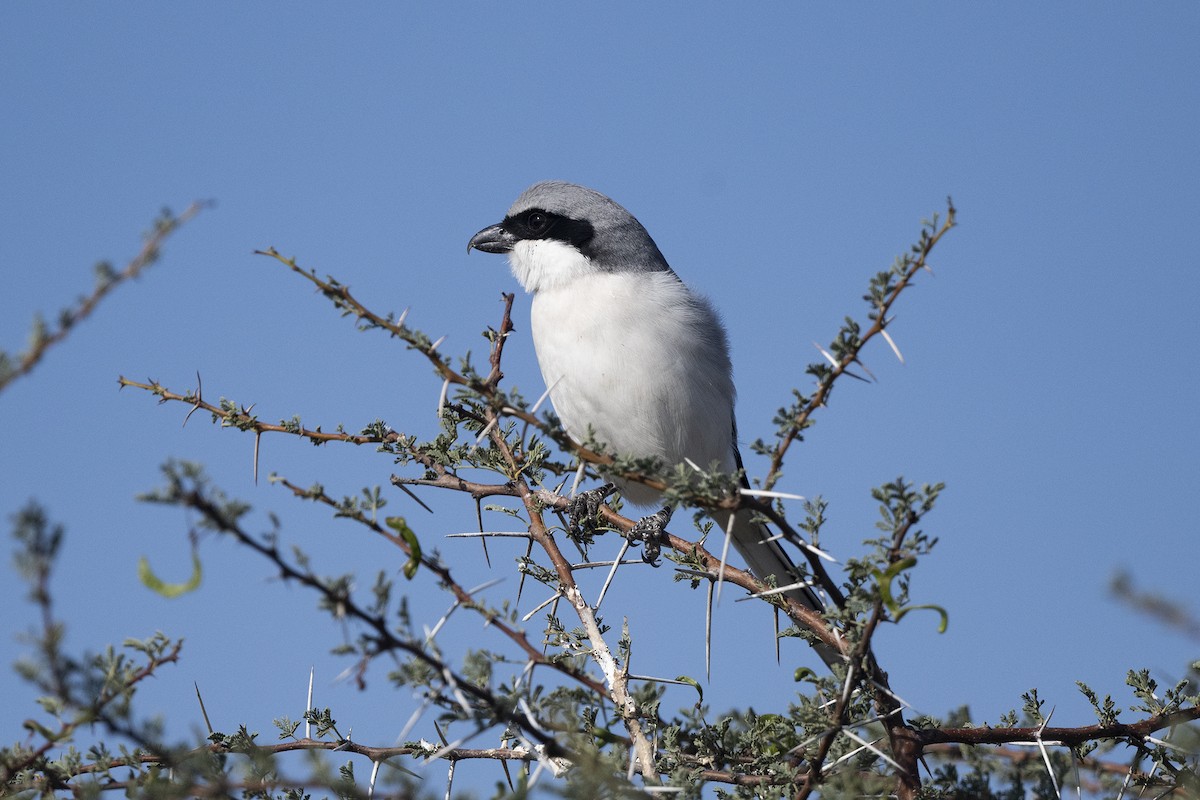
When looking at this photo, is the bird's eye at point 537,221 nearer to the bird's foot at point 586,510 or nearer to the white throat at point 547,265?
the white throat at point 547,265

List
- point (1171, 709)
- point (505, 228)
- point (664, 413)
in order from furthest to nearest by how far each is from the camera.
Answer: point (505, 228) < point (664, 413) < point (1171, 709)

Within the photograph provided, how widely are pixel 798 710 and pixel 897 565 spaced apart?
0.47 metres

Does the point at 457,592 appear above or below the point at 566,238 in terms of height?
below

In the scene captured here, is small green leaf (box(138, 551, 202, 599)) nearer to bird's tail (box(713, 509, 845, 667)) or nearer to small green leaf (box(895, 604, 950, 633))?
small green leaf (box(895, 604, 950, 633))

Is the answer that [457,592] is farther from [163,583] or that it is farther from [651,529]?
[651,529]

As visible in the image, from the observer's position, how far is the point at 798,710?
6.75ft

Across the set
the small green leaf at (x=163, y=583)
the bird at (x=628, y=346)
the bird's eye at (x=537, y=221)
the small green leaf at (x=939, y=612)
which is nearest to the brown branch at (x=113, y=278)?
the small green leaf at (x=163, y=583)

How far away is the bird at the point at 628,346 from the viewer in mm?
4340

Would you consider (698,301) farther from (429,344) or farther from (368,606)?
(368,606)

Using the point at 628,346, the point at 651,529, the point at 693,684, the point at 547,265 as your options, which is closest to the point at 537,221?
the point at 547,265

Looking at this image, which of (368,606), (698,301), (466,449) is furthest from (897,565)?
(698,301)

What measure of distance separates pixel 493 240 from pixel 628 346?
1272 millimetres

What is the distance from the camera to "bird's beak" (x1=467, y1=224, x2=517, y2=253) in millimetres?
5227

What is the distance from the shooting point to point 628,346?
4332 millimetres
